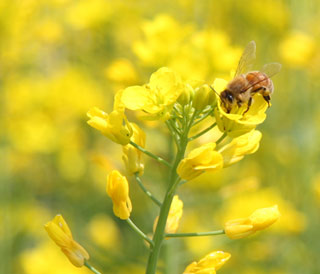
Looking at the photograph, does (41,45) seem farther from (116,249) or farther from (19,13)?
(116,249)

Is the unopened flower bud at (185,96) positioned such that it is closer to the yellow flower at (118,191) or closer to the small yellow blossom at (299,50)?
the yellow flower at (118,191)

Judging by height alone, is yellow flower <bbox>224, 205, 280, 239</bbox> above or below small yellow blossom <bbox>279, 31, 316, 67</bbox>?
above

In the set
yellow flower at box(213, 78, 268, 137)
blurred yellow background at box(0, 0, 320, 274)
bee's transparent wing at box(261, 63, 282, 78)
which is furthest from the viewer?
blurred yellow background at box(0, 0, 320, 274)

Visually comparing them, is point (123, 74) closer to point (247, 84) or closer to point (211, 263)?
point (247, 84)

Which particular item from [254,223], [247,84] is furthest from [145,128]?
[254,223]

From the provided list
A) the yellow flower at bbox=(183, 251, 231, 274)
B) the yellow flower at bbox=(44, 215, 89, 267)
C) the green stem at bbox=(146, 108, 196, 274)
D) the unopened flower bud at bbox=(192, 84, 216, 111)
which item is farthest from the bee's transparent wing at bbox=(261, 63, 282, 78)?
the yellow flower at bbox=(44, 215, 89, 267)

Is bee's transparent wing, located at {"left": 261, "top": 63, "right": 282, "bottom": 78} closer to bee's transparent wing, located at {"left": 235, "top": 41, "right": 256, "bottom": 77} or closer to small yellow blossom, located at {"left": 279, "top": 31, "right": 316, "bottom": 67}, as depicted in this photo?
bee's transparent wing, located at {"left": 235, "top": 41, "right": 256, "bottom": 77}

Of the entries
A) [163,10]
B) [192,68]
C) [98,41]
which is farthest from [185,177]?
[163,10]

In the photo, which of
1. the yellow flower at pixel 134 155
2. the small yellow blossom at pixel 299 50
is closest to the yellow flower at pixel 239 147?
the yellow flower at pixel 134 155

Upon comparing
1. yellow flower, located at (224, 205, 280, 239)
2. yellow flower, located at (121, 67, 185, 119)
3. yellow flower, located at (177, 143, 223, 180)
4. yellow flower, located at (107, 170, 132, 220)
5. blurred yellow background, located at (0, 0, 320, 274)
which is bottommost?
blurred yellow background, located at (0, 0, 320, 274)
